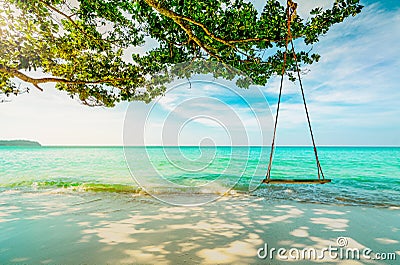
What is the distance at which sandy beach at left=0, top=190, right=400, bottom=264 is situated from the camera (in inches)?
104

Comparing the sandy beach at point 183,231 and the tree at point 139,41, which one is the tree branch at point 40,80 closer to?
the tree at point 139,41

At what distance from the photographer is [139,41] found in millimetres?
4711

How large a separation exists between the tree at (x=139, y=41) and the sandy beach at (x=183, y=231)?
2646 mm

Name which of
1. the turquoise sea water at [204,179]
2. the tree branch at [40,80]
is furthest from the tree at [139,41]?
the turquoise sea water at [204,179]

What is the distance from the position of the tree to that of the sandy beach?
8.68 ft

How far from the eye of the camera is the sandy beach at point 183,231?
104 inches

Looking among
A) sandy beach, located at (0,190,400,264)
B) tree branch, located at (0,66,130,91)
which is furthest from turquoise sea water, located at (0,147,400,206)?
tree branch, located at (0,66,130,91)

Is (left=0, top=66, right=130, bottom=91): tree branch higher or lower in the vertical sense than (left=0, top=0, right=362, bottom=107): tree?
lower

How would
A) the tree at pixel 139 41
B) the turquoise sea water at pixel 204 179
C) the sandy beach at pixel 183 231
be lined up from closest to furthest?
the sandy beach at pixel 183 231 < the tree at pixel 139 41 < the turquoise sea water at pixel 204 179

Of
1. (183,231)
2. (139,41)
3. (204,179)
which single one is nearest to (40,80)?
(139,41)

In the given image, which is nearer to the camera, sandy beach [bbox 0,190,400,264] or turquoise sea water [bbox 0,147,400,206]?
sandy beach [bbox 0,190,400,264]

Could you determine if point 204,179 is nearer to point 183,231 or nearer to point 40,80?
point 183,231

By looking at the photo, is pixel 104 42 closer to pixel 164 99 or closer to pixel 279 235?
pixel 164 99

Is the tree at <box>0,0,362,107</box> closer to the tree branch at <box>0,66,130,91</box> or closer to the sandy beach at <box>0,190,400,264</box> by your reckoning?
the tree branch at <box>0,66,130,91</box>
